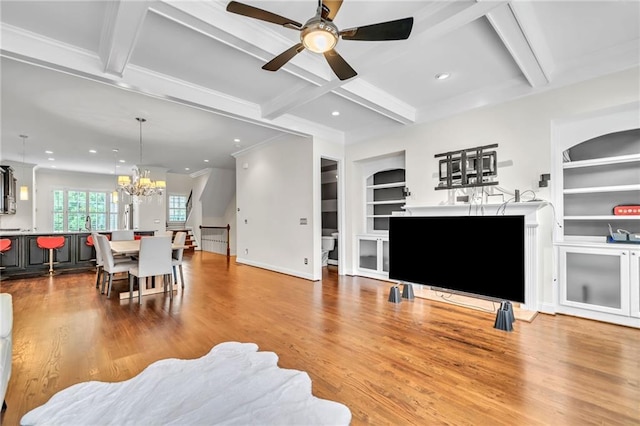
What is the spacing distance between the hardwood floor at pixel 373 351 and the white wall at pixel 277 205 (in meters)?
1.70

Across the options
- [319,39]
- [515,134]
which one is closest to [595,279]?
[515,134]

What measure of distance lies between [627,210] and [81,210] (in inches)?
589

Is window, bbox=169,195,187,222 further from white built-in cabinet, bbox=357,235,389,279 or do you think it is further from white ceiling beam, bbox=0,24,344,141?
white built-in cabinet, bbox=357,235,389,279

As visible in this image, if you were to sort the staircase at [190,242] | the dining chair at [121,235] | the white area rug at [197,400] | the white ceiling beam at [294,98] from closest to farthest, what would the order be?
the white area rug at [197,400] → the white ceiling beam at [294,98] → the dining chair at [121,235] → the staircase at [190,242]

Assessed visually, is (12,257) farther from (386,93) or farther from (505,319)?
(505,319)

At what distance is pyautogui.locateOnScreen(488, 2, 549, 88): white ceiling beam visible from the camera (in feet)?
8.48

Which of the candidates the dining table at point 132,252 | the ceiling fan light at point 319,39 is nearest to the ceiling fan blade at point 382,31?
the ceiling fan light at point 319,39

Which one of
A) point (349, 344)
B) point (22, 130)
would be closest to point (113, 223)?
Answer: point (22, 130)

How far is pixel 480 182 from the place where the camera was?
13.2 ft

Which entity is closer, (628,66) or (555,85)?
(628,66)

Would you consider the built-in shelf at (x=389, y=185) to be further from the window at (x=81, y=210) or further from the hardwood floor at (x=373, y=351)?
the window at (x=81, y=210)

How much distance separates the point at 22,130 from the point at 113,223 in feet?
22.6

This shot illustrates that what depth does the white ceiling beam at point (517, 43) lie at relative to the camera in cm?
258

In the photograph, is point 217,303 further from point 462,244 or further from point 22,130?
point 22,130
